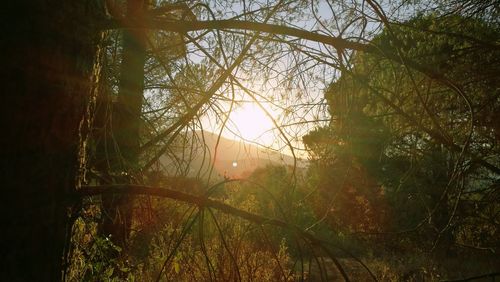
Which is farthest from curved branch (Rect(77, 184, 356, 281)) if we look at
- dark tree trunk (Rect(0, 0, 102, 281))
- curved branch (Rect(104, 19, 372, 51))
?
curved branch (Rect(104, 19, 372, 51))

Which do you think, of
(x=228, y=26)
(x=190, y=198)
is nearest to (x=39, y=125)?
(x=190, y=198)

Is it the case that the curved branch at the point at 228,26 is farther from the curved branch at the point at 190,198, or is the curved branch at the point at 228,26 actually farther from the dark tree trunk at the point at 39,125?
the curved branch at the point at 190,198

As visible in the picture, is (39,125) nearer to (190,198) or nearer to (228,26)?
(190,198)

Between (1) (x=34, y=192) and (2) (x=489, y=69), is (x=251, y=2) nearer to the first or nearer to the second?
(1) (x=34, y=192)

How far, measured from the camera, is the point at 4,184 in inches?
40.0

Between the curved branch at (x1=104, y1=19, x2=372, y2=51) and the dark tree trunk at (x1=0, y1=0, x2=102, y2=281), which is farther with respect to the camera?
the curved branch at (x1=104, y1=19, x2=372, y2=51)

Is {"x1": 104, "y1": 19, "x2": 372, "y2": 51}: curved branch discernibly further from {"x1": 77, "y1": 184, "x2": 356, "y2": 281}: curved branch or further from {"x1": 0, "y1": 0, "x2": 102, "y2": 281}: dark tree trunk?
{"x1": 77, "y1": 184, "x2": 356, "y2": 281}: curved branch

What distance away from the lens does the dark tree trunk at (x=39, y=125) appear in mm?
1022

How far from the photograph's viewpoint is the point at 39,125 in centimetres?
107

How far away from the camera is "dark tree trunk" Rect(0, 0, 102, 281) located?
1022 mm

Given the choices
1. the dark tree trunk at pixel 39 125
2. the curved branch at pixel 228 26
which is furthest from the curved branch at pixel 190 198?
the curved branch at pixel 228 26

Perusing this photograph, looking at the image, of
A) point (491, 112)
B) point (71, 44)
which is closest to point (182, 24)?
point (71, 44)

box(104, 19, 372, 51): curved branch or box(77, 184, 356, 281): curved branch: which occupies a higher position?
box(104, 19, 372, 51): curved branch

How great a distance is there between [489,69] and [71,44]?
12.8 ft
